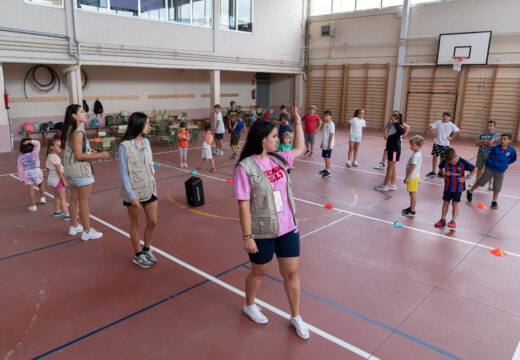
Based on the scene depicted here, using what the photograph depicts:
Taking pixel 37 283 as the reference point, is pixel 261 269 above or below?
above

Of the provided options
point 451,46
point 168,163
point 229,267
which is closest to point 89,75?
point 168,163

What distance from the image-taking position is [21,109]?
1411 cm

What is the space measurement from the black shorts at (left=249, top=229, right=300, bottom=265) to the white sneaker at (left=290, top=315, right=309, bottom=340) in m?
0.73

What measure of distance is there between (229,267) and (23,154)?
14.8 ft

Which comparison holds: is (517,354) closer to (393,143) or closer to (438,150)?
(393,143)

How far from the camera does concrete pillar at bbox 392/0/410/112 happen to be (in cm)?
1830

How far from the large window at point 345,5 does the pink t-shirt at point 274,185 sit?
18.7m

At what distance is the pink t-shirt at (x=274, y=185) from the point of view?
3.07 meters

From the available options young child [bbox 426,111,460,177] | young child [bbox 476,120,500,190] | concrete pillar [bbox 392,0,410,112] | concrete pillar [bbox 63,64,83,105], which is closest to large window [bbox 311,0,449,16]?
concrete pillar [bbox 392,0,410,112]

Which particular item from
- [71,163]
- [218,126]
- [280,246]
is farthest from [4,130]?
[280,246]

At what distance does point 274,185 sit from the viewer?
3158mm

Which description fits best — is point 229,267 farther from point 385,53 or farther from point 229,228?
point 385,53

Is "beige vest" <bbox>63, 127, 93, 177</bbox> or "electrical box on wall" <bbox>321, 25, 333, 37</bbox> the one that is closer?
"beige vest" <bbox>63, 127, 93, 177</bbox>

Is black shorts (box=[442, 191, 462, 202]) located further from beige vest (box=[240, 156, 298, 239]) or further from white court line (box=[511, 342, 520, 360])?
beige vest (box=[240, 156, 298, 239])
